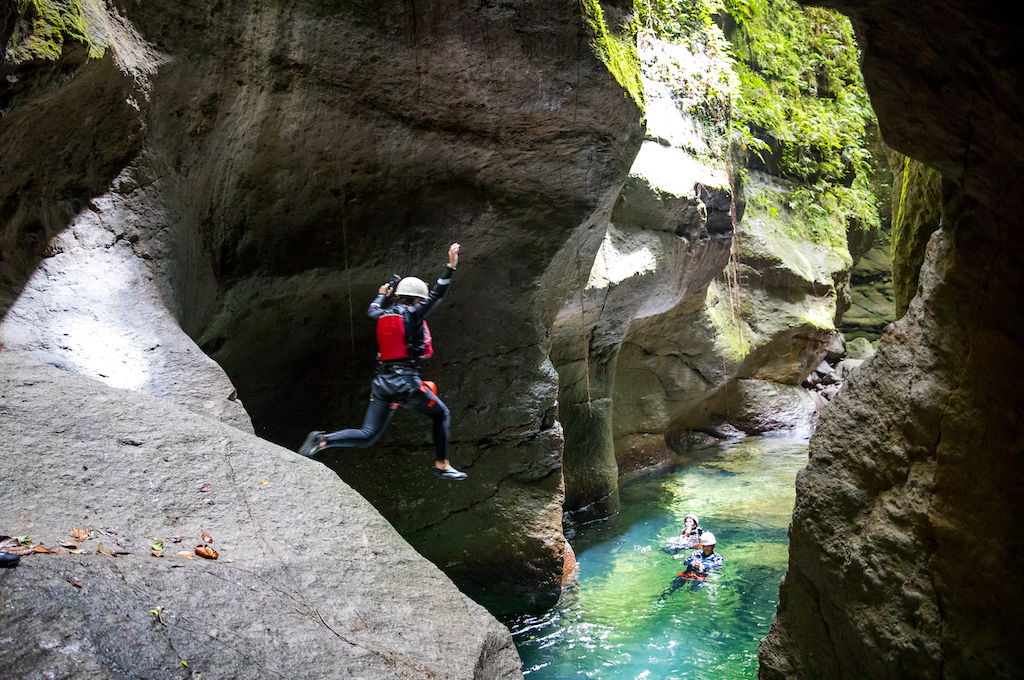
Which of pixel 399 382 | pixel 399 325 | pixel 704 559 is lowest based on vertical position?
pixel 704 559

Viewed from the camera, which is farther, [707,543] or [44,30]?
[707,543]

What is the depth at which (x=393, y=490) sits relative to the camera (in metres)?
7.61

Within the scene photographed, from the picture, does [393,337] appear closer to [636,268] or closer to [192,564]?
[192,564]

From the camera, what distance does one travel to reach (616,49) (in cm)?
675

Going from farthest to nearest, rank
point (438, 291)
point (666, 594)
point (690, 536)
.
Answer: point (690, 536), point (666, 594), point (438, 291)

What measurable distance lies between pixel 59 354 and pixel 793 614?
481cm

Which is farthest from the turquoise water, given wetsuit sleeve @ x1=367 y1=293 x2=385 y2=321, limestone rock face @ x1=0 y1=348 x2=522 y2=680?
limestone rock face @ x1=0 y1=348 x2=522 y2=680

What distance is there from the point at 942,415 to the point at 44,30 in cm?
527

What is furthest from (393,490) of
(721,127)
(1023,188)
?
(721,127)

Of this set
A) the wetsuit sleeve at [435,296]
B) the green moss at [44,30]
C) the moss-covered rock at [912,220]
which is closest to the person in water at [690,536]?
the moss-covered rock at [912,220]

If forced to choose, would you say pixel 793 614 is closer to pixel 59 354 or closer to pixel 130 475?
pixel 130 475

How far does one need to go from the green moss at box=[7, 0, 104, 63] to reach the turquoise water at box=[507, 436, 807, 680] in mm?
6453

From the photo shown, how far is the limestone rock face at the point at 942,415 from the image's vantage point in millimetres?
3523

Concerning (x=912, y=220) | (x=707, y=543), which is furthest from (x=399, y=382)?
(x=707, y=543)
